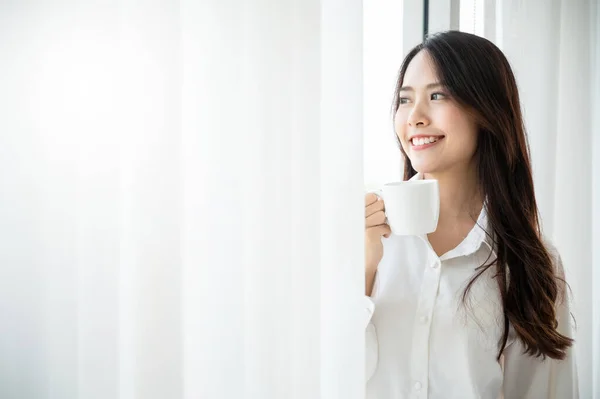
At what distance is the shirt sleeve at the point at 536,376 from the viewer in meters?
1.03

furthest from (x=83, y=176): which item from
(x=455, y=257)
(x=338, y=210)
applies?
(x=455, y=257)

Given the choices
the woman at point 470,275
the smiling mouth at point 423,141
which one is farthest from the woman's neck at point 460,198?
the smiling mouth at point 423,141

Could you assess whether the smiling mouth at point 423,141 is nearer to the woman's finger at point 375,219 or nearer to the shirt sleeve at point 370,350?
the woman's finger at point 375,219

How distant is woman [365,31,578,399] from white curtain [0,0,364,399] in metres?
0.39

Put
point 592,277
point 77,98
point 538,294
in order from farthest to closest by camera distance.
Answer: point 592,277
point 538,294
point 77,98

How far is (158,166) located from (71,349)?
22 cm

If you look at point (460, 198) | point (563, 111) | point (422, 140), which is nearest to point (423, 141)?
point (422, 140)

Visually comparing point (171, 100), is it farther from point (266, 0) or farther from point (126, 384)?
point (126, 384)

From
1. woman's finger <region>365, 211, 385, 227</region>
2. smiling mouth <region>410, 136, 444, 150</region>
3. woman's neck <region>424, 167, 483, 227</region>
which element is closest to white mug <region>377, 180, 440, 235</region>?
woman's finger <region>365, 211, 385, 227</region>

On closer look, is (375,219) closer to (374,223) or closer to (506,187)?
(374,223)

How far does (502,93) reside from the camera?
3.32 ft

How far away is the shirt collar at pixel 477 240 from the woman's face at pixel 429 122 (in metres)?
0.15

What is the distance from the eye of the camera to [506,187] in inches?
42.0

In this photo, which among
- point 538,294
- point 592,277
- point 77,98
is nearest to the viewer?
point 77,98
